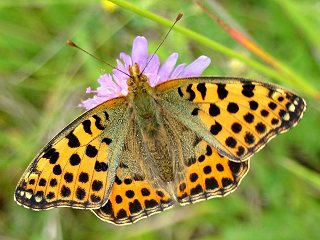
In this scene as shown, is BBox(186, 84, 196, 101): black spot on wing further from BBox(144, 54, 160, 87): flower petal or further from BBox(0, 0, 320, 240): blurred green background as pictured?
BBox(0, 0, 320, 240): blurred green background

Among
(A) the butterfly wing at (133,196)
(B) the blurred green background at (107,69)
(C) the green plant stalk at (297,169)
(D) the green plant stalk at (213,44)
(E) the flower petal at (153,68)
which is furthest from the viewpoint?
(B) the blurred green background at (107,69)

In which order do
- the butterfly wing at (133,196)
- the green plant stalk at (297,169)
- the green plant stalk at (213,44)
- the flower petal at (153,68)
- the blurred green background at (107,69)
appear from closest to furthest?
1. the green plant stalk at (213,44)
2. the butterfly wing at (133,196)
3. the flower petal at (153,68)
4. the green plant stalk at (297,169)
5. the blurred green background at (107,69)

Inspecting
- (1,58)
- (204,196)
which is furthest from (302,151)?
(1,58)

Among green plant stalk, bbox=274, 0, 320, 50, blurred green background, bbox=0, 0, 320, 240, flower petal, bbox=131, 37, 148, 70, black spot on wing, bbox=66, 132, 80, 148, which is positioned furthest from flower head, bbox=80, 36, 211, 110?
green plant stalk, bbox=274, 0, 320, 50

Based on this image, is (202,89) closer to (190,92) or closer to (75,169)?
(190,92)

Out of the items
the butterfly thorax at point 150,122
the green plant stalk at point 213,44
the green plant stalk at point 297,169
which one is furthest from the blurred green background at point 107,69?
the butterfly thorax at point 150,122

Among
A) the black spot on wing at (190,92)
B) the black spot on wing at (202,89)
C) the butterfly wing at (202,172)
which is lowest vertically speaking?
the butterfly wing at (202,172)

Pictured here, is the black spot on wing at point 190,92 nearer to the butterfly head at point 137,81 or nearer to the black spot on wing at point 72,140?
the butterfly head at point 137,81

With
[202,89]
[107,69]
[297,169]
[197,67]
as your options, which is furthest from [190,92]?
[107,69]
